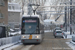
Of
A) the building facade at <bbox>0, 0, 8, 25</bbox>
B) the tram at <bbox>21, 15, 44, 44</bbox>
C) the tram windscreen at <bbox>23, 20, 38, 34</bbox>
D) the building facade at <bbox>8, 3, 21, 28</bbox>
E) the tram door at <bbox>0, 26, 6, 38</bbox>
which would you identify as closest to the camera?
the tram at <bbox>21, 15, 44, 44</bbox>

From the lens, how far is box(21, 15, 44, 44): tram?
22.8 metres

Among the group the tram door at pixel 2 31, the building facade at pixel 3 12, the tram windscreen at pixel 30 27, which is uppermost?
the building facade at pixel 3 12

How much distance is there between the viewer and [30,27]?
2322 cm

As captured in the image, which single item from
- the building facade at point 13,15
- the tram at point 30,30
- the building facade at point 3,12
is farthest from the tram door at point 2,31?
the building facade at point 13,15

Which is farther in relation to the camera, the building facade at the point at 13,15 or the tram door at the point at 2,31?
the building facade at the point at 13,15

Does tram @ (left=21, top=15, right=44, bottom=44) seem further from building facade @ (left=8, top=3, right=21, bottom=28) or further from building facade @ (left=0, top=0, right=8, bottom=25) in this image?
building facade @ (left=8, top=3, right=21, bottom=28)

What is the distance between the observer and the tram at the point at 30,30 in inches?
898

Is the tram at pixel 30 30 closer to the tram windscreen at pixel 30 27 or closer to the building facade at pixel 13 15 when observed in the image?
the tram windscreen at pixel 30 27

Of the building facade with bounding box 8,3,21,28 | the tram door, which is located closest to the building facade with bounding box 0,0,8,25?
the tram door

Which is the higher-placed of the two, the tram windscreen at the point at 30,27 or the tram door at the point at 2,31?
the tram windscreen at the point at 30,27

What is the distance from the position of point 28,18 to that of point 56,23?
8569 cm

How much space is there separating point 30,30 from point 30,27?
0.37 meters

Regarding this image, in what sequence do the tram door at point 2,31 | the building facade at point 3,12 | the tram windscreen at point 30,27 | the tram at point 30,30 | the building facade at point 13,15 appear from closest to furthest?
1. the tram at point 30,30
2. the tram windscreen at point 30,27
3. the tram door at point 2,31
4. the building facade at point 3,12
5. the building facade at point 13,15

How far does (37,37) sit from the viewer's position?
22828 millimetres
